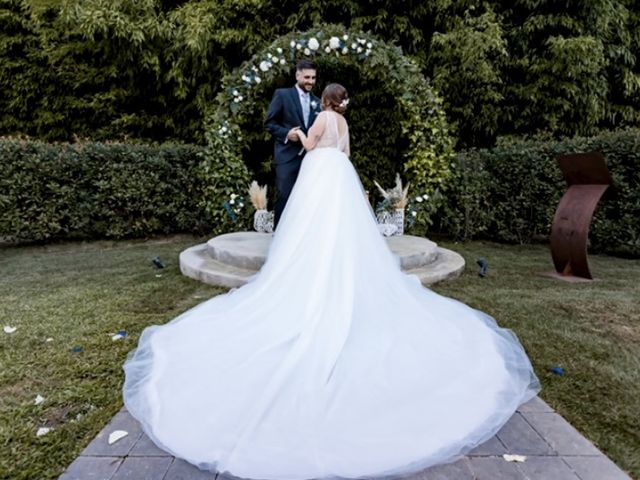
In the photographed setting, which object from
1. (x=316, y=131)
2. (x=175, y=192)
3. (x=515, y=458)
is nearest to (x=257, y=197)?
(x=175, y=192)

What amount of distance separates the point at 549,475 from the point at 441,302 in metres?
1.72

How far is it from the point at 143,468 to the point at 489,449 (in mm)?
1475

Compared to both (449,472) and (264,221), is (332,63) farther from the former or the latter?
(449,472)

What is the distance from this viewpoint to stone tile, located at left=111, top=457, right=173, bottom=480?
75.4 inches

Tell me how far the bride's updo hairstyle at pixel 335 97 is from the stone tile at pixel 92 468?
2.61 m

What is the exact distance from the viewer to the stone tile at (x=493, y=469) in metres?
1.90

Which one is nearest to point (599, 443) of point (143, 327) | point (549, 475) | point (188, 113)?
point (549, 475)

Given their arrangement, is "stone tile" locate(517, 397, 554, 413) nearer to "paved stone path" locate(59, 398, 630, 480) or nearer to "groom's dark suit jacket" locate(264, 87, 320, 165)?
"paved stone path" locate(59, 398, 630, 480)

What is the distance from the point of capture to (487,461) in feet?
6.56

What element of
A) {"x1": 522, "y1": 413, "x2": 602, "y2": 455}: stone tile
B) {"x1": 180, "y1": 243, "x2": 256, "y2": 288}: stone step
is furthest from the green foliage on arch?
{"x1": 522, "y1": 413, "x2": 602, "y2": 455}: stone tile

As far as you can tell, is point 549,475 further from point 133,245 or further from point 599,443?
point 133,245

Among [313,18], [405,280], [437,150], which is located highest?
[313,18]

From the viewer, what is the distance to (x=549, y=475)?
A: 1926 millimetres

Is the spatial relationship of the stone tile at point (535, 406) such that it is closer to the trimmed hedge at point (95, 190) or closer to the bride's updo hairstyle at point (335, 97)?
the bride's updo hairstyle at point (335, 97)
